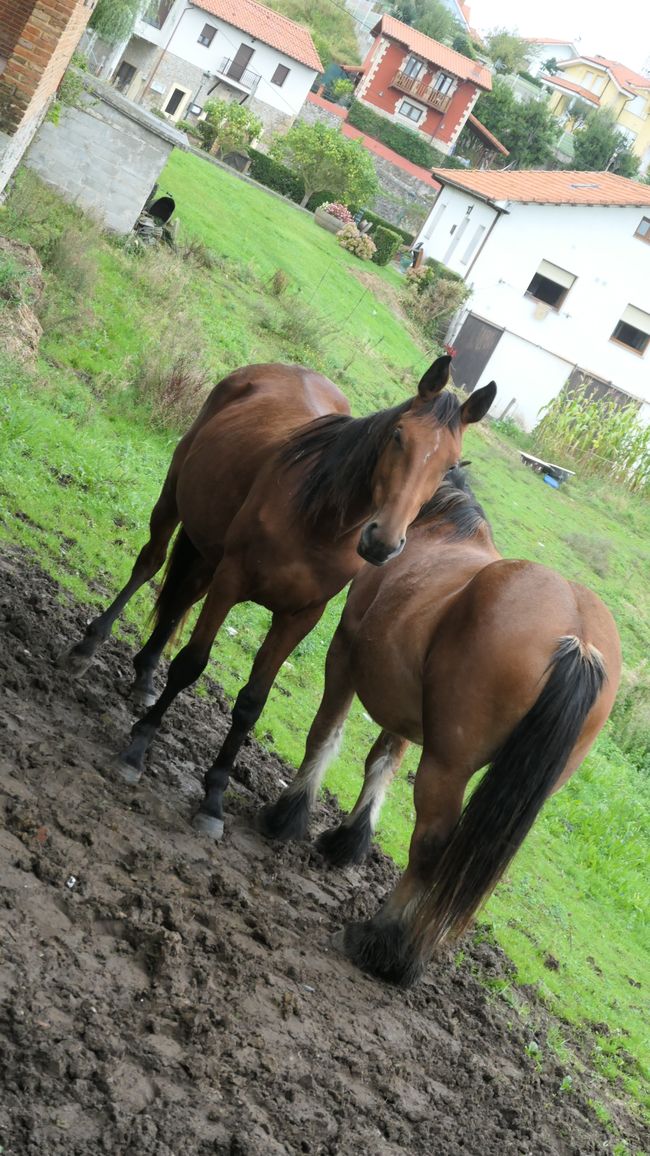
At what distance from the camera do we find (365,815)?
6238 mm

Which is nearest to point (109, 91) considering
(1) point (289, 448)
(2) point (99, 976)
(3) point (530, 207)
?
(1) point (289, 448)

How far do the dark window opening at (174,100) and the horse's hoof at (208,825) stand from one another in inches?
2221

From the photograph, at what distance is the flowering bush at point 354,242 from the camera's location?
35.5 meters

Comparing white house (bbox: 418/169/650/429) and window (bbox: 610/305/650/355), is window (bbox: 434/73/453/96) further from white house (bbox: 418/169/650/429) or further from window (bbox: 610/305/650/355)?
window (bbox: 610/305/650/355)

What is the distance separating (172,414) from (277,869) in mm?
6569

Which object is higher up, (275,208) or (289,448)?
(275,208)

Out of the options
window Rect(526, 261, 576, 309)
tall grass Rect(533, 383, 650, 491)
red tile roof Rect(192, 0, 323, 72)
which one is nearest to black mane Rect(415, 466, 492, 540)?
→ tall grass Rect(533, 383, 650, 491)

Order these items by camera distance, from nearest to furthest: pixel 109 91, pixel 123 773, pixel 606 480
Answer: pixel 123 773
pixel 109 91
pixel 606 480

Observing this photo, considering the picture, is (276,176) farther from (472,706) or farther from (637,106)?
(637,106)

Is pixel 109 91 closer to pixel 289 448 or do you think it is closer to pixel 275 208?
pixel 289 448

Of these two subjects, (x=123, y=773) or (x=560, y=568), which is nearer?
(x=123, y=773)

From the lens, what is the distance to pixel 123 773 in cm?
548

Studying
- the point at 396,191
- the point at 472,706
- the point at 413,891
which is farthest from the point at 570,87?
the point at 413,891

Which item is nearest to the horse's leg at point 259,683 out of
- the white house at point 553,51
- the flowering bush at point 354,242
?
the flowering bush at point 354,242
